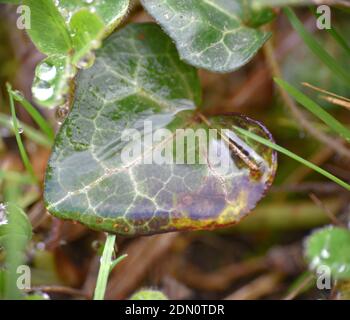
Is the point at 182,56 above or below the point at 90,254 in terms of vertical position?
above

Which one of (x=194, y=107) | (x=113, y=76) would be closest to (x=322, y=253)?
(x=194, y=107)

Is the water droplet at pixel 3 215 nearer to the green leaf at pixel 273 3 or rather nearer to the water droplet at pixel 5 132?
the water droplet at pixel 5 132

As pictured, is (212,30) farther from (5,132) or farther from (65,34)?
(5,132)

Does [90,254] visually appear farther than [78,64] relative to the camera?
Yes

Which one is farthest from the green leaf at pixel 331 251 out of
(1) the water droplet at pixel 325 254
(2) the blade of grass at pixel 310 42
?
(2) the blade of grass at pixel 310 42

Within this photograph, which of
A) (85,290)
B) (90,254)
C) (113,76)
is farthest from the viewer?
(90,254)
